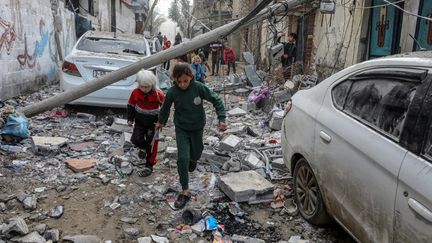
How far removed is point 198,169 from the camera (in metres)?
5.09

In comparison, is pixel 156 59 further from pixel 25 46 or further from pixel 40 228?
pixel 25 46

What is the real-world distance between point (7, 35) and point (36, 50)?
2161mm

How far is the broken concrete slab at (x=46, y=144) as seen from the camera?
17.4 ft

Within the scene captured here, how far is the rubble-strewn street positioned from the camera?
3.52 m

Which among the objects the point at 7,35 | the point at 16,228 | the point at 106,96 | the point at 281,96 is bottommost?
the point at 16,228

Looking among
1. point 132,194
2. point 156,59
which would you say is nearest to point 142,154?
point 132,194

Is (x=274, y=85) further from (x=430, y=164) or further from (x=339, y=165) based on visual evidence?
(x=430, y=164)

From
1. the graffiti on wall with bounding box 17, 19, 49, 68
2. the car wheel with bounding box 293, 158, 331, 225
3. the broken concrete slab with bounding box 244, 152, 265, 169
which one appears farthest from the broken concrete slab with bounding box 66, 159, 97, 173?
the graffiti on wall with bounding box 17, 19, 49, 68

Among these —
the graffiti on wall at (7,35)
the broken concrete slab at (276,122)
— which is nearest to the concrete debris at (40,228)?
the broken concrete slab at (276,122)

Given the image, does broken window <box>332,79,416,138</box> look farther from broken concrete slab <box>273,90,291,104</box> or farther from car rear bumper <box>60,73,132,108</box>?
broken concrete slab <box>273,90,291,104</box>

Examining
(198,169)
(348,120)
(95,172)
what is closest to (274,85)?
(198,169)

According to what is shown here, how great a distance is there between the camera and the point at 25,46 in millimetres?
9242

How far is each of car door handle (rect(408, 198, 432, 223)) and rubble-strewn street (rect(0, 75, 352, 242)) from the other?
Result: 1.46m

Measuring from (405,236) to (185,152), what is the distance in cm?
225
